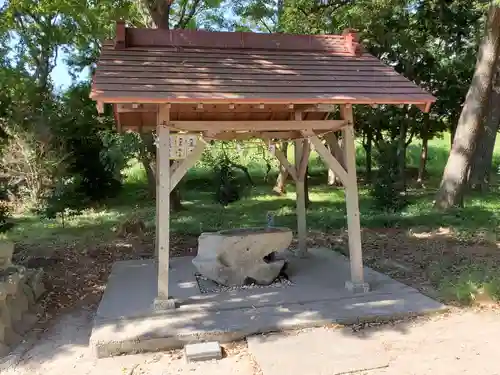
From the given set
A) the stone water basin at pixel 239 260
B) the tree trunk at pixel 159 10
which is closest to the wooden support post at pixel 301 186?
the stone water basin at pixel 239 260

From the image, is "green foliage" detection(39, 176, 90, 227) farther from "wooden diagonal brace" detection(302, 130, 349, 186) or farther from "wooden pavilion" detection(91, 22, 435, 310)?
"wooden diagonal brace" detection(302, 130, 349, 186)

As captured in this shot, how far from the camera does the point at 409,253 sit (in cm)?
898

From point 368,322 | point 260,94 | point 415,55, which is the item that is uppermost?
point 415,55

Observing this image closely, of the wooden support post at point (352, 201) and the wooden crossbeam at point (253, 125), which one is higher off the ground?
the wooden crossbeam at point (253, 125)

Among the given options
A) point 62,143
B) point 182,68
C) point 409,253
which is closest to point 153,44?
point 182,68

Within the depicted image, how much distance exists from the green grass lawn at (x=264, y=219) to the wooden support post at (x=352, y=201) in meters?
1.25

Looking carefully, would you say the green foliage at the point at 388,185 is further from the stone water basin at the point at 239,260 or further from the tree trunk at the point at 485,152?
the stone water basin at the point at 239,260

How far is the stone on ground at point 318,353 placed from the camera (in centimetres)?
439

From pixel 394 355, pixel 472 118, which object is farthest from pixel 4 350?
pixel 472 118

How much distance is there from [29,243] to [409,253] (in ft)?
27.6

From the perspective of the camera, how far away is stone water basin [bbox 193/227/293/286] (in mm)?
6867

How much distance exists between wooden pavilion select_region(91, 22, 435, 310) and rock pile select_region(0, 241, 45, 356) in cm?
177

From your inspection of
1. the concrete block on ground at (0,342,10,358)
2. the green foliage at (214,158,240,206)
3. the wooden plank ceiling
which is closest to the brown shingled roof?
the wooden plank ceiling

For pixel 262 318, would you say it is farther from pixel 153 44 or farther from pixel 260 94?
pixel 153 44
